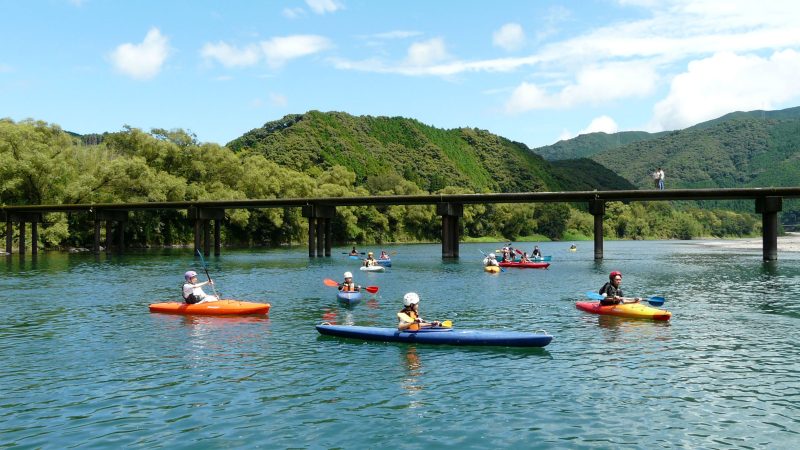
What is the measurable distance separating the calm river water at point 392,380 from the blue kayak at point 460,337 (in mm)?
282

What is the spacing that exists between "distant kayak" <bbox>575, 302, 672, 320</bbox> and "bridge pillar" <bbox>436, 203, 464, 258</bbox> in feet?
139

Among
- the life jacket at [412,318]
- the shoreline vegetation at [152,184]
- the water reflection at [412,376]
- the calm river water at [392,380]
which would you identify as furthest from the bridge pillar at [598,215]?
the shoreline vegetation at [152,184]

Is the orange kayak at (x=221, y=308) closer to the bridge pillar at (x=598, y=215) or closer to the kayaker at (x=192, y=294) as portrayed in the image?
the kayaker at (x=192, y=294)

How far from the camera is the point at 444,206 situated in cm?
6919

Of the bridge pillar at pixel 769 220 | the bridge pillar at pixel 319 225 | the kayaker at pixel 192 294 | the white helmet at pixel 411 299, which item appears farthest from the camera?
the bridge pillar at pixel 319 225

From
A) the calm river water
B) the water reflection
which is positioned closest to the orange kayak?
the calm river water

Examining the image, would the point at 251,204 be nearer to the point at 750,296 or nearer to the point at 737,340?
the point at 750,296

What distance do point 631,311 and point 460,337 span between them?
30.5 ft

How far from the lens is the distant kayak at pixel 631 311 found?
962 inches

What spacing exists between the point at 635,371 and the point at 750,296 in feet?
66.3

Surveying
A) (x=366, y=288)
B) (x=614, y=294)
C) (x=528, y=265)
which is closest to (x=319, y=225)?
(x=528, y=265)

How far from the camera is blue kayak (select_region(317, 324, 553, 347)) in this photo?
18906mm

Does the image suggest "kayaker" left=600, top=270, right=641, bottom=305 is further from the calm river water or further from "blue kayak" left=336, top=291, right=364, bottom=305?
"blue kayak" left=336, top=291, right=364, bottom=305

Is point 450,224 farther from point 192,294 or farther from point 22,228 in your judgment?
point 22,228
